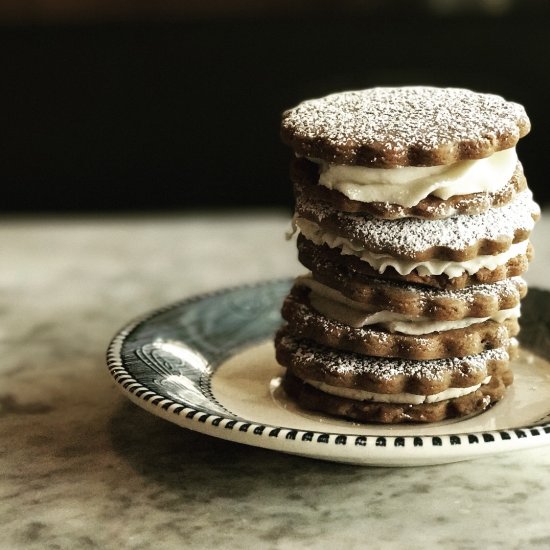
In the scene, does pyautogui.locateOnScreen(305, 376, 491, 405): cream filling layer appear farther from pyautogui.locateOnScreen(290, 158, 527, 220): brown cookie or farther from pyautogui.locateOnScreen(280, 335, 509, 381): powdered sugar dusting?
pyautogui.locateOnScreen(290, 158, 527, 220): brown cookie

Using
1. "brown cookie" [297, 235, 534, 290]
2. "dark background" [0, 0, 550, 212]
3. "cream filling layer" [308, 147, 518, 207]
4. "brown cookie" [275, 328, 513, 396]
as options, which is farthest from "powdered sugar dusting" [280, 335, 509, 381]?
"dark background" [0, 0, 550, 212]

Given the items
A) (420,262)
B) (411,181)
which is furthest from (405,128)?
(420,262)

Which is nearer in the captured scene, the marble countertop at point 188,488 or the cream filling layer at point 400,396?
the marble countertop at point 188,488

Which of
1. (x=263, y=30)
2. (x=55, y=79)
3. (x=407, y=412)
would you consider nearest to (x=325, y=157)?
(x=407, y=412)

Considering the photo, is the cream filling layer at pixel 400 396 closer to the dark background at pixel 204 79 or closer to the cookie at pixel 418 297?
the cookie at pixel 418 297

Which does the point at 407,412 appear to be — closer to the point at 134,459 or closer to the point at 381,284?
the point at 381,284

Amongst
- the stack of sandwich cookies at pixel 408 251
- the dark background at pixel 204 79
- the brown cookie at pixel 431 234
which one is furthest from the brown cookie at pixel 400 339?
the dark background at pixel 204 79
